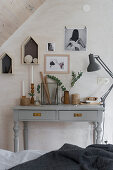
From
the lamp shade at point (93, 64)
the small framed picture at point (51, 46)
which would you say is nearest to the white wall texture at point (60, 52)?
the small framed picture at point (51, 46)

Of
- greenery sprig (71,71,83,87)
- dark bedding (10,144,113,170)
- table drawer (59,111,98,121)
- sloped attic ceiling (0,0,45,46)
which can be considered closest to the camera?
dark bedding (10,144,113,170)

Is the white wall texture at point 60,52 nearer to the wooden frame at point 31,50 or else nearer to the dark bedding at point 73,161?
the wooden frame at point 31,50

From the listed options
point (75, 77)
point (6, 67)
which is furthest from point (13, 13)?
point (75, 77)

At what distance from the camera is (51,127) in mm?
2758

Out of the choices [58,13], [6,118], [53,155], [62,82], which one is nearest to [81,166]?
[53,155]

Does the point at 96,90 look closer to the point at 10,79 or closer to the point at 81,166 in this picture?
the point at 10,79

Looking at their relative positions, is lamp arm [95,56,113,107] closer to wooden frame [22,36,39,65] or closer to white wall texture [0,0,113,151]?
white wall texture [0,0,113,151]

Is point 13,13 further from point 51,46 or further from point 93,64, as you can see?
point 93,64

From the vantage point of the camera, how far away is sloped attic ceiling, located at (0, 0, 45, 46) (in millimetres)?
1990

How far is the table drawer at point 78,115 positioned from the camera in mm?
2303

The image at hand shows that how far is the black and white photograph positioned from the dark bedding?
1.66 m

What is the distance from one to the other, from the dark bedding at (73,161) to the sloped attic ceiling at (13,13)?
56.4 inches

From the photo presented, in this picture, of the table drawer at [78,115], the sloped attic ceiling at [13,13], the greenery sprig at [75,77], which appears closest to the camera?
the sloped attic ceiling at [13,13]

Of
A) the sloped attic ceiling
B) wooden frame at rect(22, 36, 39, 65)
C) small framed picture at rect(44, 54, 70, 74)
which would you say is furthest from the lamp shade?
the sloped attic ceiling
